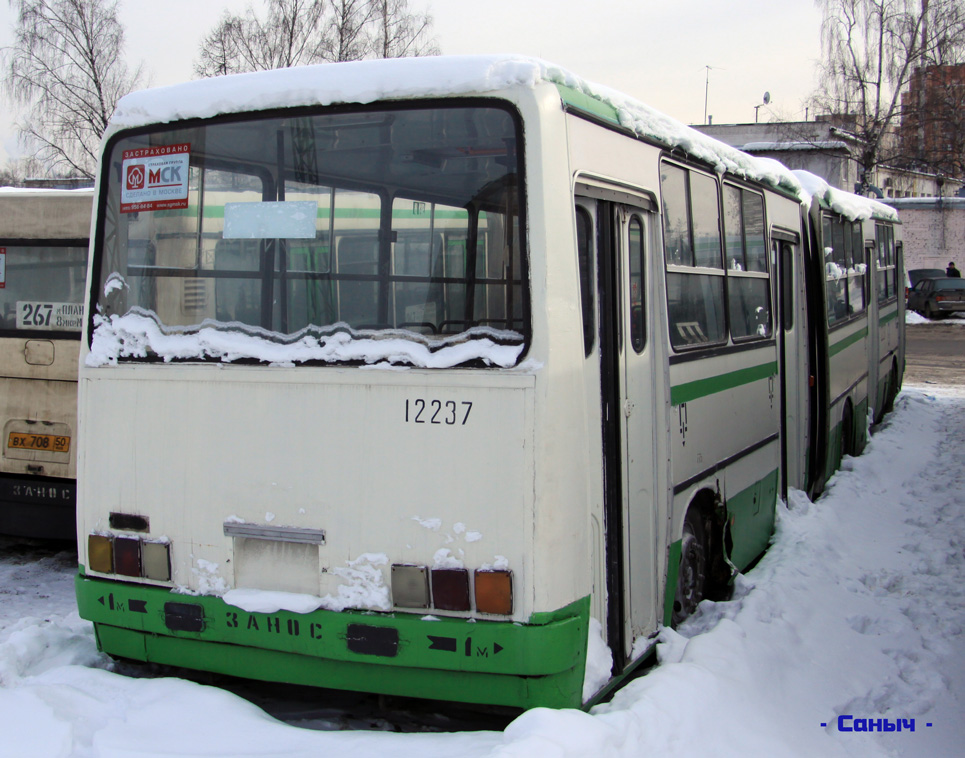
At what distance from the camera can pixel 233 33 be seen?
1268 inches

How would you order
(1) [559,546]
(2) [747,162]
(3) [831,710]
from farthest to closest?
(2) [747,162], (3) [831,710], (1) [559,546]

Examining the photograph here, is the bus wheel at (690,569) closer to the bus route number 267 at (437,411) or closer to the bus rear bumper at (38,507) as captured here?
the bus route number 267 at (437,411)

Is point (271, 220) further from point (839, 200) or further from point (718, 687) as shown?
point (839, 200)

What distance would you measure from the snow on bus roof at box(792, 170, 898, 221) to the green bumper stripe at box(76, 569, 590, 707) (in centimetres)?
607

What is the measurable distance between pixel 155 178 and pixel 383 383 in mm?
1410

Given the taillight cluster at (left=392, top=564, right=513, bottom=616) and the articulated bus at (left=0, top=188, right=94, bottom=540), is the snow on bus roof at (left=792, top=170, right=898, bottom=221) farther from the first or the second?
the taillight cluster at (left=392, top=564, right=513, bottom=616)

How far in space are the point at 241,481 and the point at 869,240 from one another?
961 centimetres

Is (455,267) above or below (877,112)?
below

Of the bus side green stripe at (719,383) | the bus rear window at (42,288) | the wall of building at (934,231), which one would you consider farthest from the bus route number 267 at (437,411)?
the wall of building at (934,231)

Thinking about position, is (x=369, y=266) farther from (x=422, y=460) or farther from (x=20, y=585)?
(x=20, y=585)

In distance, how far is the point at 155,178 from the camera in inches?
161

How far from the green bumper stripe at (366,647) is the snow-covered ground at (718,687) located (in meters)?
0.15

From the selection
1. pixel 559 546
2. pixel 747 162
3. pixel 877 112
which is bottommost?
pixel 559 546

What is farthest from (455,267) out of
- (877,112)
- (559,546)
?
(877,112)
